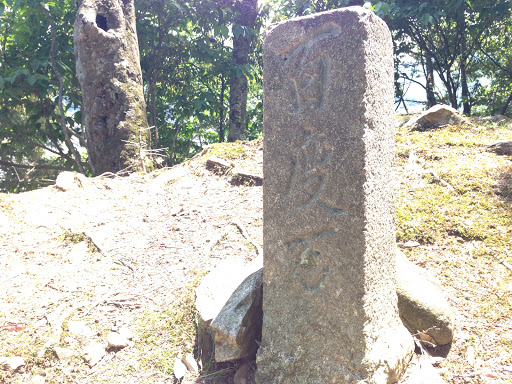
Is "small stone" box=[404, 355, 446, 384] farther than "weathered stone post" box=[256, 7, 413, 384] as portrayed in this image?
Yes

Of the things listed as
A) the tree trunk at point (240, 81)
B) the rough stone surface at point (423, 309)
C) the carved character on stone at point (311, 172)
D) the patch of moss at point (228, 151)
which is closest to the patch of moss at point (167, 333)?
the carved character on stone at point (311, 172)

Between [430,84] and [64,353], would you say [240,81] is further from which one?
→ [64,353]

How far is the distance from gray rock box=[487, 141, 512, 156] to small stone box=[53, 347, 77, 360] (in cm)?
421

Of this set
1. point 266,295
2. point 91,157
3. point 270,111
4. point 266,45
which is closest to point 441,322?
point 266,295

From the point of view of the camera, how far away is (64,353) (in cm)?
236

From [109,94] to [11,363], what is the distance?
3632 mm

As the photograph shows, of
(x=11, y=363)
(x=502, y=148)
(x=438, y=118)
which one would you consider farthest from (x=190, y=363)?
(x=438, y=118)

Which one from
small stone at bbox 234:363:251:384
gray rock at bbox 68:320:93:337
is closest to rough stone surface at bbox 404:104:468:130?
small stone at bbox 234:363:251:384

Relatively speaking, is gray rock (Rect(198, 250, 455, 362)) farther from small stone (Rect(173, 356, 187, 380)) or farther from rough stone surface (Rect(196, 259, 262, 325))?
small stone (Rect(173, 356, 187, 380))

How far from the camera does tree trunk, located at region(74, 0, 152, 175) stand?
5.07 metres

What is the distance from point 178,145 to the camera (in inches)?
328

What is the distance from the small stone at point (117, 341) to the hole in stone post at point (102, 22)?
14.0 ft

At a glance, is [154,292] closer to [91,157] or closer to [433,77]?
[91,157]

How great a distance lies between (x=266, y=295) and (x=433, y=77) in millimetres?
8302
